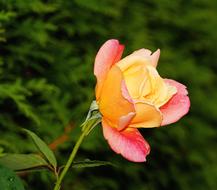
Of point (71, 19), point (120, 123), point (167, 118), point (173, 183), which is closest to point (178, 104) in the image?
point (167, 118)

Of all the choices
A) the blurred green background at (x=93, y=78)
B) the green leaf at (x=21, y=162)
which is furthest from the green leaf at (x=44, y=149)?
the blurred green background at (x=93, y=78)

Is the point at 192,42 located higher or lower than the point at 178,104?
lower

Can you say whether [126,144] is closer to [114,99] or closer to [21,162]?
[114,99]

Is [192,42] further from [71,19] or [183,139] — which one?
[71,19]

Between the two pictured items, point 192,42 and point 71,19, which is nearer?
point 71,19

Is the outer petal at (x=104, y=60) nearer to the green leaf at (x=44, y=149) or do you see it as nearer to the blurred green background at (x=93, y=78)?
the green leaf at (x=44, y=149)

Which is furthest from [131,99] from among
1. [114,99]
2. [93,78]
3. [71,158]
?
[93,78]
